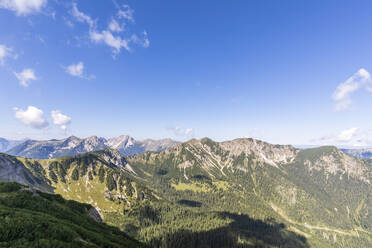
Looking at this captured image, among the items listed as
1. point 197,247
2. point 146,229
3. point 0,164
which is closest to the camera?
point 0,164

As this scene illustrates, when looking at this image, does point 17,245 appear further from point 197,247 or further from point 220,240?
point 220,240

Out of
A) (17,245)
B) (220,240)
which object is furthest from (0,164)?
(220,240)

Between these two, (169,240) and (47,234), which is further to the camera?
(169,240)

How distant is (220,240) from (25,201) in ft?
710

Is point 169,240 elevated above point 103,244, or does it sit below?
below

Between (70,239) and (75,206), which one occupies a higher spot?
(70,239)

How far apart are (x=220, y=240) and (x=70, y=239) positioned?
719ft

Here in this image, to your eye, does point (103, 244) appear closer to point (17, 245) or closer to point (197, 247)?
point (17, 245)

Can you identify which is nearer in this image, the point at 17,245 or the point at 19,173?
the point at 17,245

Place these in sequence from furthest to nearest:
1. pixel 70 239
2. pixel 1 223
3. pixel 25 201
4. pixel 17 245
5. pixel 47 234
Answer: pixel 25 201
pixel 70 239
pixel 47 234
pixel 1 223
pixel 17 245

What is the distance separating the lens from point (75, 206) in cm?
8006

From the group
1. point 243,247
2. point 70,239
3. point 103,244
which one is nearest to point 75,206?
point 103,244

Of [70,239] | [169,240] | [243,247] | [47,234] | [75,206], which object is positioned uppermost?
A: [47,234]

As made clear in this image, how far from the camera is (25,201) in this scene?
52625mm
